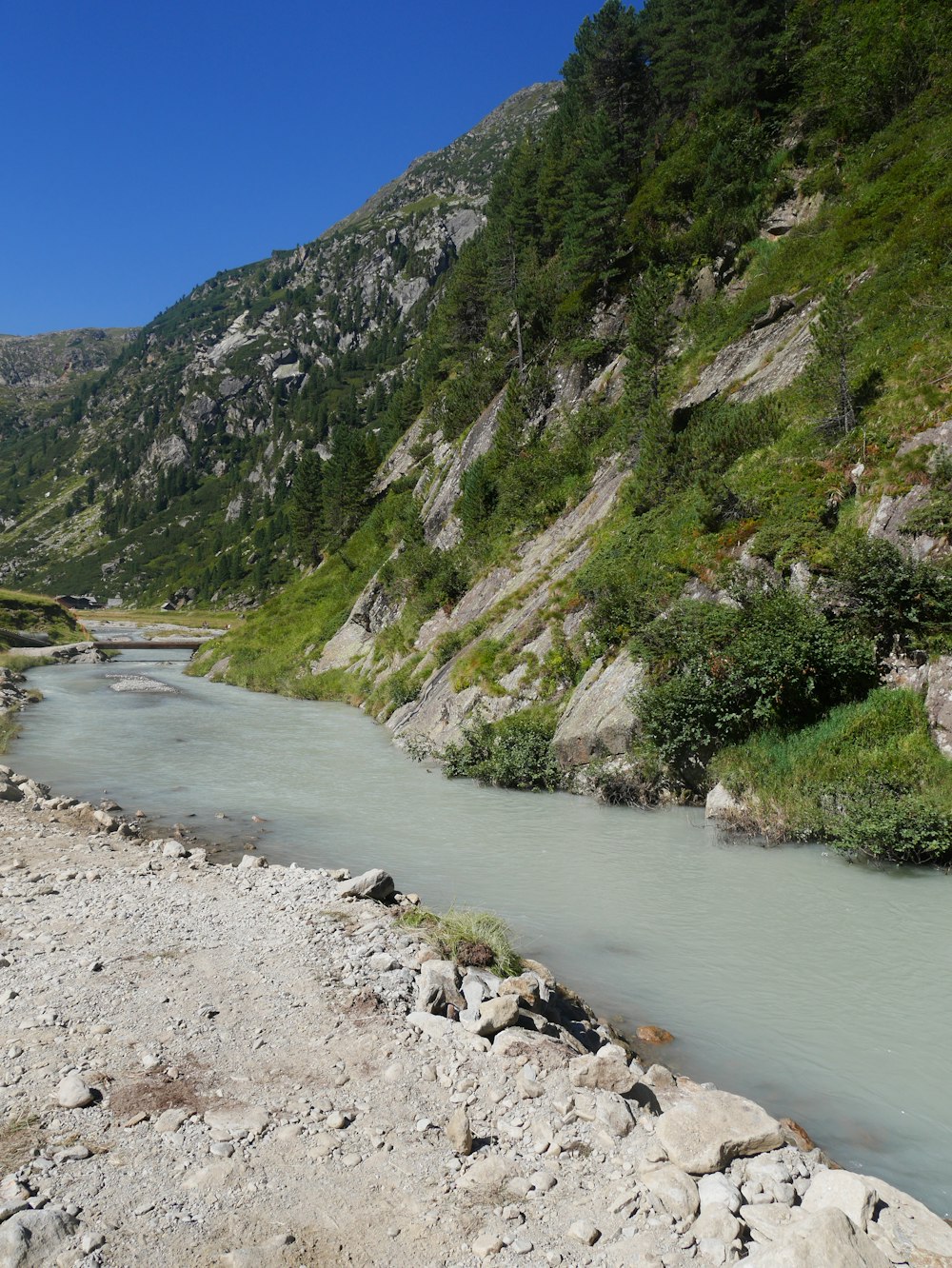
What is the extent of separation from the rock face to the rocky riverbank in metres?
10.3

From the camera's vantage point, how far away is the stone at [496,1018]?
772 cm

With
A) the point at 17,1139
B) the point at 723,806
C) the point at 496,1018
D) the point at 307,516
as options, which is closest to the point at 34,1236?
the point at 17,1139

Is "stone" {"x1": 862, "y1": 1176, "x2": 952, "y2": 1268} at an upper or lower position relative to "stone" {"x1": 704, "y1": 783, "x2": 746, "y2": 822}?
upper

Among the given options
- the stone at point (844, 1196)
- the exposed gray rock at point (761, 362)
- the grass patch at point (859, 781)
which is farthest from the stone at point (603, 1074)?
the exposed gray rock at point (761, 362)

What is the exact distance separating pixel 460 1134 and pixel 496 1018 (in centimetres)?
175

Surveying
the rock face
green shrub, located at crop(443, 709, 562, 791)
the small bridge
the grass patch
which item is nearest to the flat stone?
the grass patch

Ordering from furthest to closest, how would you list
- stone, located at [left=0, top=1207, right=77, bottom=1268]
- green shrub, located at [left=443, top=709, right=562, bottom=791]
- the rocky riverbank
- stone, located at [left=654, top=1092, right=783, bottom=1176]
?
green shrub, located at [left=443, top=709, right=562, bottom=791] → stone, located at [left=654, top=1092, right=783, bottom=1176] → the rocky riverbank → stone, located at [left=0, top=1207, right=77, bottom=1268]

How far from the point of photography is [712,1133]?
5969mm

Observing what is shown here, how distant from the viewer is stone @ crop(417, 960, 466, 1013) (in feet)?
27.1

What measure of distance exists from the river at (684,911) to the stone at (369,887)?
160 cm

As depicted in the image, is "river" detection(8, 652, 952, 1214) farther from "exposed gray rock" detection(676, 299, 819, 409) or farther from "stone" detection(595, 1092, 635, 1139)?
"exposed gray rock" detection(676, 299, 819, 409)

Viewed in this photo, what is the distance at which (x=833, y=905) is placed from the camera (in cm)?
1255

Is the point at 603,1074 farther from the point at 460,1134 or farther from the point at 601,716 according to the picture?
the point at 601,716

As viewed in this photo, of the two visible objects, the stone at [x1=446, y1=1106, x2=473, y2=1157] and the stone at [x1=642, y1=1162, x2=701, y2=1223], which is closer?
the stone at [x1=642, y1=1162, x2=701, y2=1223]
